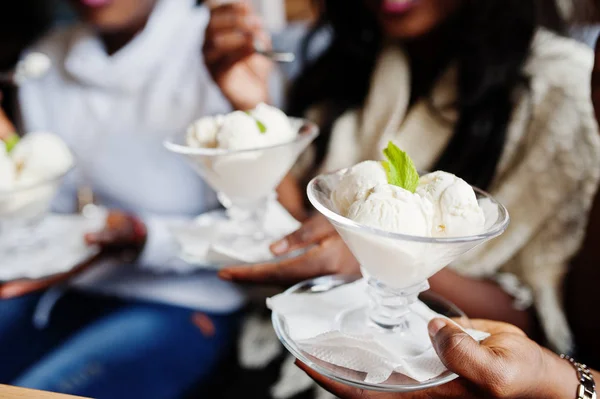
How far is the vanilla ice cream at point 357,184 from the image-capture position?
481 millimetres

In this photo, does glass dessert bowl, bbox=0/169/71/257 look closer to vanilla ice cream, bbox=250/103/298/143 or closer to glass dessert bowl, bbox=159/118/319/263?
glass dessert bowl, bbox=159/118/319/263

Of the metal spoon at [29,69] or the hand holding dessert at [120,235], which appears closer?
the hand holding dessert at [120,235]

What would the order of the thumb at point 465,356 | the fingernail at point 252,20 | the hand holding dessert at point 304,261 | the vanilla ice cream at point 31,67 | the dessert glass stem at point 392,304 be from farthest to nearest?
the vanilla ice cream at point 31,67, the fingernail at point 252,20, the hand holding dessert at point 304,261, the dessert glass stem at point 392,304, the thumb at point 465,356

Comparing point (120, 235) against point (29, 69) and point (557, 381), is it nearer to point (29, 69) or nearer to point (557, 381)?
point (29, 69)

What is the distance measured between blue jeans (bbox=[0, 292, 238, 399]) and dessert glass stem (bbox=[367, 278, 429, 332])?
1.74ft

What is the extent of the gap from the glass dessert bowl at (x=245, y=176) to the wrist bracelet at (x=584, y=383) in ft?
1.45

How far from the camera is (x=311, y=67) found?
1.19m

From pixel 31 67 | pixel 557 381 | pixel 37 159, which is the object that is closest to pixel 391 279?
pixel 557 381

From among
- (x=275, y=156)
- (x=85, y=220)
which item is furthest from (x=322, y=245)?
(x=85, y=220)

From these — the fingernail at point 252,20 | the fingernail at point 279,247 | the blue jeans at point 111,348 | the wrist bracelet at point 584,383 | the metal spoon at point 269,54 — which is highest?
the fingernail at point 252,20

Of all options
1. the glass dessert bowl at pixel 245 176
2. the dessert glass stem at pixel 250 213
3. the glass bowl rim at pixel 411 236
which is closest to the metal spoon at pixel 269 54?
the glass dessert bowl at pixel 245 176

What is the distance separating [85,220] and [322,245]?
554 millimetres

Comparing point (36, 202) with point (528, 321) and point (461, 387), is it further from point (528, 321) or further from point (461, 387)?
point (528, 321)

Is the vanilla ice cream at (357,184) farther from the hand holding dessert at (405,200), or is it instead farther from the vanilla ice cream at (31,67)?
the vanilla ice cream at (31,67)
